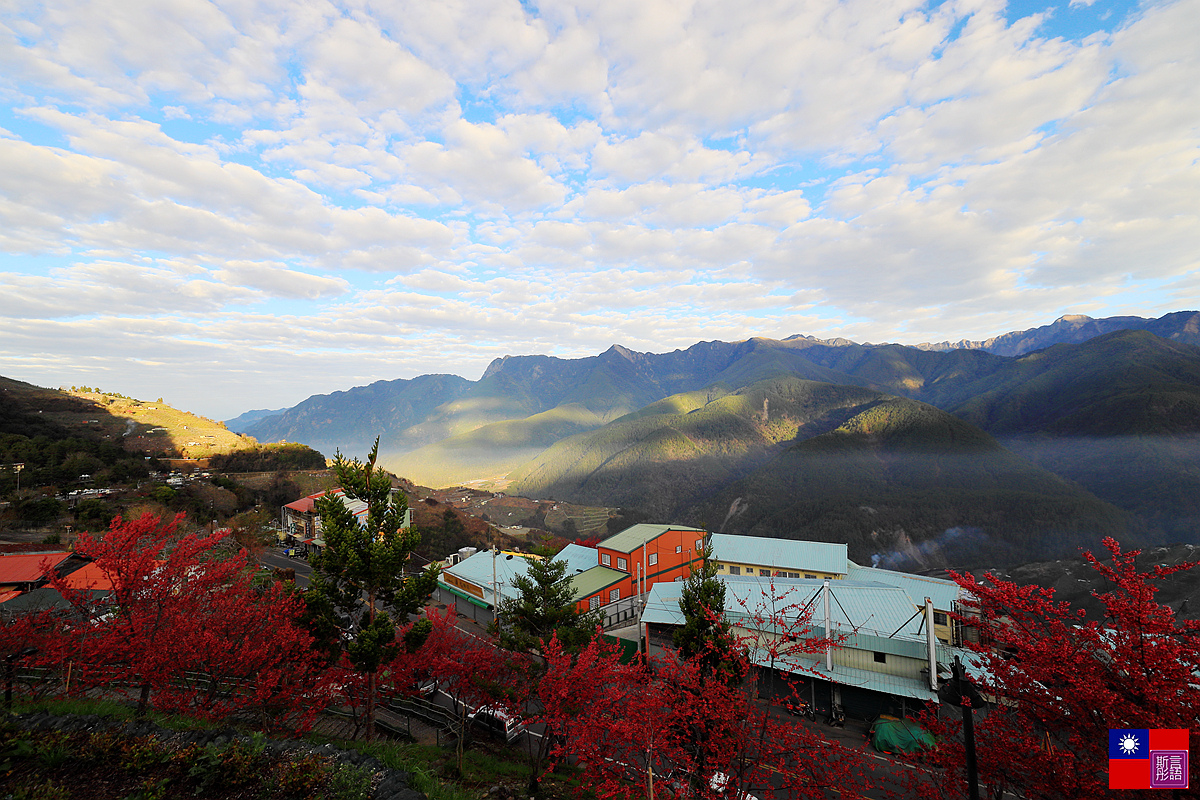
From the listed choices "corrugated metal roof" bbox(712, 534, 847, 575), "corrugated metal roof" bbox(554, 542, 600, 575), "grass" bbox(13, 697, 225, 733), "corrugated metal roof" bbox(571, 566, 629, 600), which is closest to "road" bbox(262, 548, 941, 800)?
"grass" bbox(13, 697, 225, 733)

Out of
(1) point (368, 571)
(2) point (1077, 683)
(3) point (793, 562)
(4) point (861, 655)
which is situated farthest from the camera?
(3) point (793, 562)

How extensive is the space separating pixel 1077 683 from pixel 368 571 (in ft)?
61.4

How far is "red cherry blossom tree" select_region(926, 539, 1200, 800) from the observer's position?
8.18m

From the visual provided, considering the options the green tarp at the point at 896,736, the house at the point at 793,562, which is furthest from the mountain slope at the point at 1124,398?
the green tarp at the point at 896,736

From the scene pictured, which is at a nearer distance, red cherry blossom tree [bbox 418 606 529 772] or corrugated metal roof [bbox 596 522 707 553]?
red cherry blossom tree [bbox 418 606 529 772]

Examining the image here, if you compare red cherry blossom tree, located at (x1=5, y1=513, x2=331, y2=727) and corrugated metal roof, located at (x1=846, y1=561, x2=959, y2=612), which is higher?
red cherry blossom tree, located at (x1=5, y1=513, x2=331, y2=727)

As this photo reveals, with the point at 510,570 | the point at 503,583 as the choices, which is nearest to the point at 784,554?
the point at 510,570

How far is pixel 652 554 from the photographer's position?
142 ft

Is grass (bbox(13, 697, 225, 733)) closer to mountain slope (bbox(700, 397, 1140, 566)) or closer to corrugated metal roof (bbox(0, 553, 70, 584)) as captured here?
corrugated metal roof (bbox(0, 553, 70, 584))

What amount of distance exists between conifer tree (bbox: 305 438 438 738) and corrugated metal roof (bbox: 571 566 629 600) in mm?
24325

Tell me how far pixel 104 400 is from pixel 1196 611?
686ft

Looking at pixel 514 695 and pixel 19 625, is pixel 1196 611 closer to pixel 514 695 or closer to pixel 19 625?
pixel 514 695

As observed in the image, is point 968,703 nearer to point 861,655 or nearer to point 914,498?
point 861,655

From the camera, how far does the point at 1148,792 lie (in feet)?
25.7
